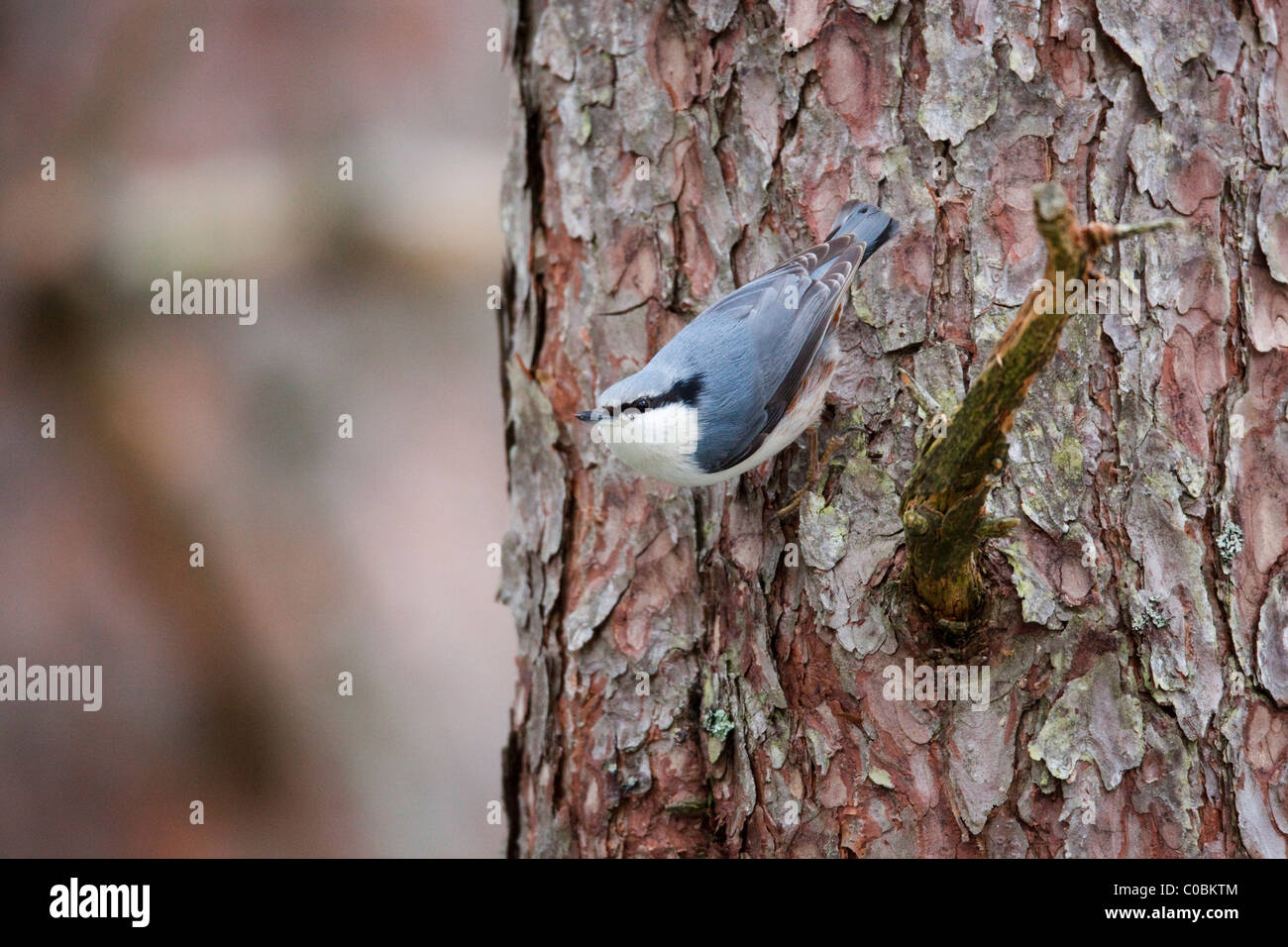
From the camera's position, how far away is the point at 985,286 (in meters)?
1.81

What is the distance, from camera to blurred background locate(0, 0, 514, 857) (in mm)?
3773

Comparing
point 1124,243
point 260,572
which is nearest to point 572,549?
point 1124,243

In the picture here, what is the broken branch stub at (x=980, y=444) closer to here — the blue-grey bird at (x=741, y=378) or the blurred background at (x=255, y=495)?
the blue-grey bird at (x=741, y=378)

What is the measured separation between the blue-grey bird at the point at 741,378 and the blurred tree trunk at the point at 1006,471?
6cm

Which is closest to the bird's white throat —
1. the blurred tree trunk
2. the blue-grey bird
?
the blue-grey bird

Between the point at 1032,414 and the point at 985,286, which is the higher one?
the point at 985,286

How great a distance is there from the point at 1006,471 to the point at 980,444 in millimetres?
446

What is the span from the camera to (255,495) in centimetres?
393

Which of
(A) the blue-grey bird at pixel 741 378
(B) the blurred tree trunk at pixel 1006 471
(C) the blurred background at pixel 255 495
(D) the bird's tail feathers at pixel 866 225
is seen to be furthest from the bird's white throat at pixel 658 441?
(C) the blurred background at pixel 255 495

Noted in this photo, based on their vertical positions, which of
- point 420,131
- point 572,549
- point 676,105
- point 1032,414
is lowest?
point 572,549

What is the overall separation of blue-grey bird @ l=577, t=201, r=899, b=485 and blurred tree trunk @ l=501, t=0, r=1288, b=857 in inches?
2.5

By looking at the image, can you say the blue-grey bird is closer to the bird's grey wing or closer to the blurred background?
the bird's grey wing
